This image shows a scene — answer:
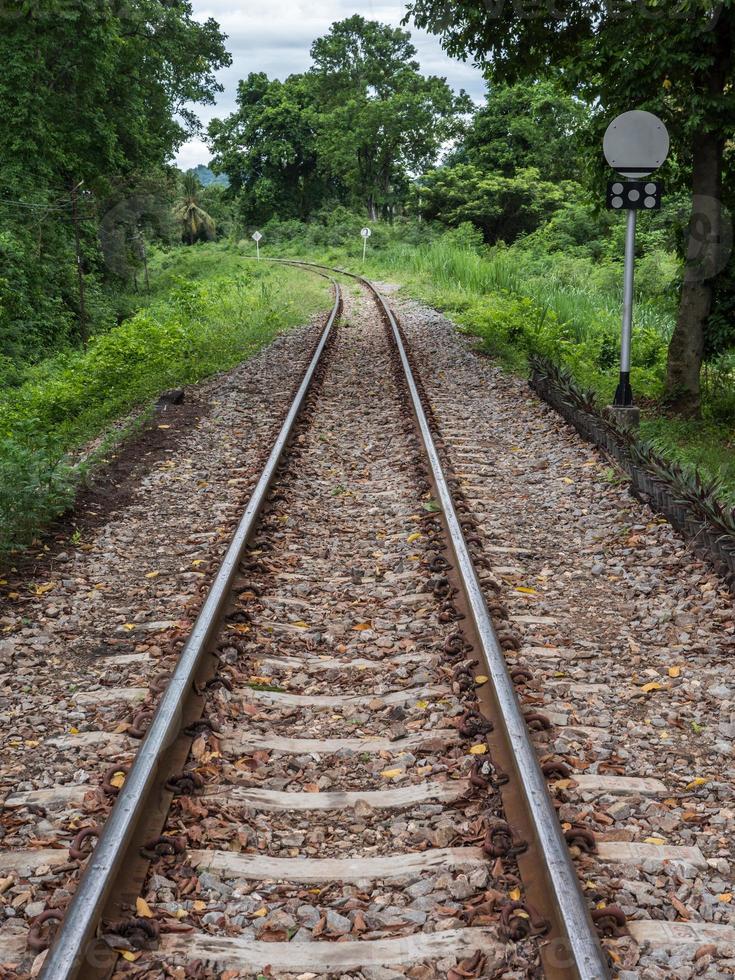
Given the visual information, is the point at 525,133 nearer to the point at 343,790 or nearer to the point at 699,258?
the point at 699,258

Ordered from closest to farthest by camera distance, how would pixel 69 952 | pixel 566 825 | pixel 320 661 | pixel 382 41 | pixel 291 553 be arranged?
pixel 69 952 < pixel 566 825 < pixel 320 661 < pixel 291 553 < pixel 382 41

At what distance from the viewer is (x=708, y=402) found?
11680 mm

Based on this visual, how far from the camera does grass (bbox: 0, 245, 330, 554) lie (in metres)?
6.51

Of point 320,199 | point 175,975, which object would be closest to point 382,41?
point 320,199

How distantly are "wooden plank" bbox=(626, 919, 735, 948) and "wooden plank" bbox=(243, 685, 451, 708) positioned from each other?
1.52 metres

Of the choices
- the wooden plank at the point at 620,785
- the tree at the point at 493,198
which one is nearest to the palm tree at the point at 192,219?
the tree at the point at 493,198

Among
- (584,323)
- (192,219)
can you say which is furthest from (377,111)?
(584,323)

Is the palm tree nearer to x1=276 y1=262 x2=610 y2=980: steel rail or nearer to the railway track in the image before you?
the railway track

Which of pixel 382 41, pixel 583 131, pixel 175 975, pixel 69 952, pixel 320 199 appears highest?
pixel 382 41

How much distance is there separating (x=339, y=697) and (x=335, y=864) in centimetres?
118

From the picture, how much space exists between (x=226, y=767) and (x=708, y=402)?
32.2ft

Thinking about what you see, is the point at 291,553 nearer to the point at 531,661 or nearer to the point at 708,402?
the point at 531,661

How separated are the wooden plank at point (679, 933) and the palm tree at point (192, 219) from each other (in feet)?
243

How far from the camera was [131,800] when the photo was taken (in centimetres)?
308
